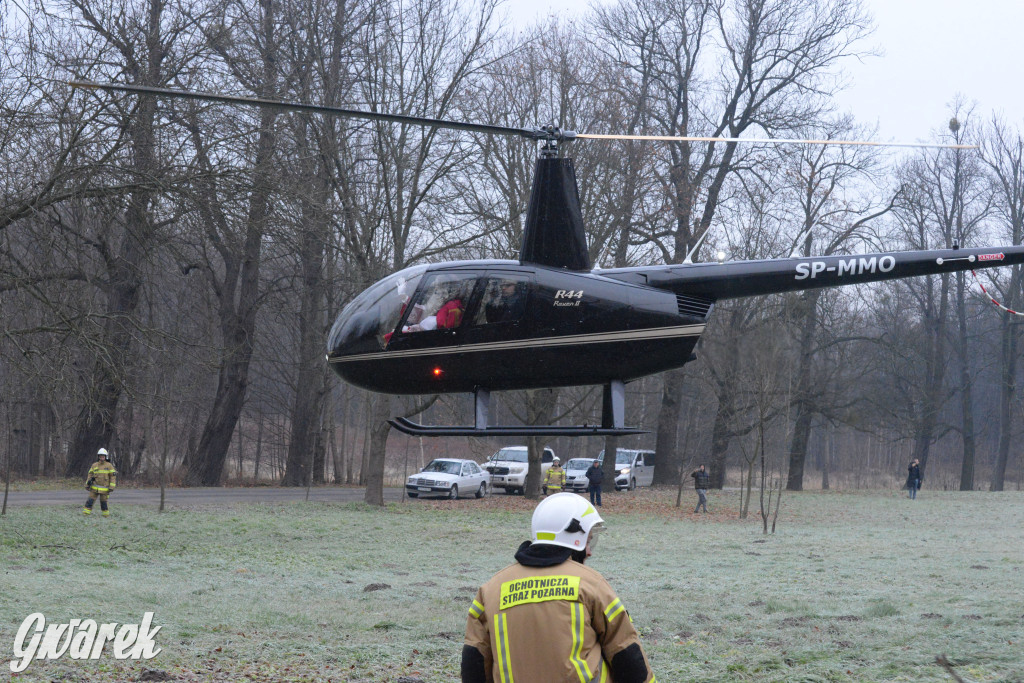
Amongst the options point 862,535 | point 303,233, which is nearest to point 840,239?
point 862,535

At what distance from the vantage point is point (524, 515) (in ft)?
91.1

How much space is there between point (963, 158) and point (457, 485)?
2835 cm

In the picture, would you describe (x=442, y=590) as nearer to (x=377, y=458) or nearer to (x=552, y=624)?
(x=552, y=624)

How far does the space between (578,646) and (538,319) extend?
4.74m

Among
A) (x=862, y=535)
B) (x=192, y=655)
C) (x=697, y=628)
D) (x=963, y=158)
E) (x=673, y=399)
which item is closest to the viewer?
(x=192, y=655)

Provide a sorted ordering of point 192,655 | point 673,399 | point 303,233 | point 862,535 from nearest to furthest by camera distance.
→ point 192,655 → point 303,233 → point 862,535 → point 673,399

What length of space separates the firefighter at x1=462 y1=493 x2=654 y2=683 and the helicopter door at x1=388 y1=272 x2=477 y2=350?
173 inches

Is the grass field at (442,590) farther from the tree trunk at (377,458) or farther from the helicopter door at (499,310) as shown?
the helicopter door at (499,310)

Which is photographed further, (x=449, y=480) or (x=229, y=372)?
(x=229, y=372)

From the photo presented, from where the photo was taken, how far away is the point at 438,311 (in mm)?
8539

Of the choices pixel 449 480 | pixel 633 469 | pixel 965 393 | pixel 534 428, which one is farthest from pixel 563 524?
pixel 965 393

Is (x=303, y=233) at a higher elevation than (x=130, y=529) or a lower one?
higher

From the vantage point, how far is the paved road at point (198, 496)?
83.1ft

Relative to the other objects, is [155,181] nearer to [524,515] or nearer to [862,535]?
[524,515]
